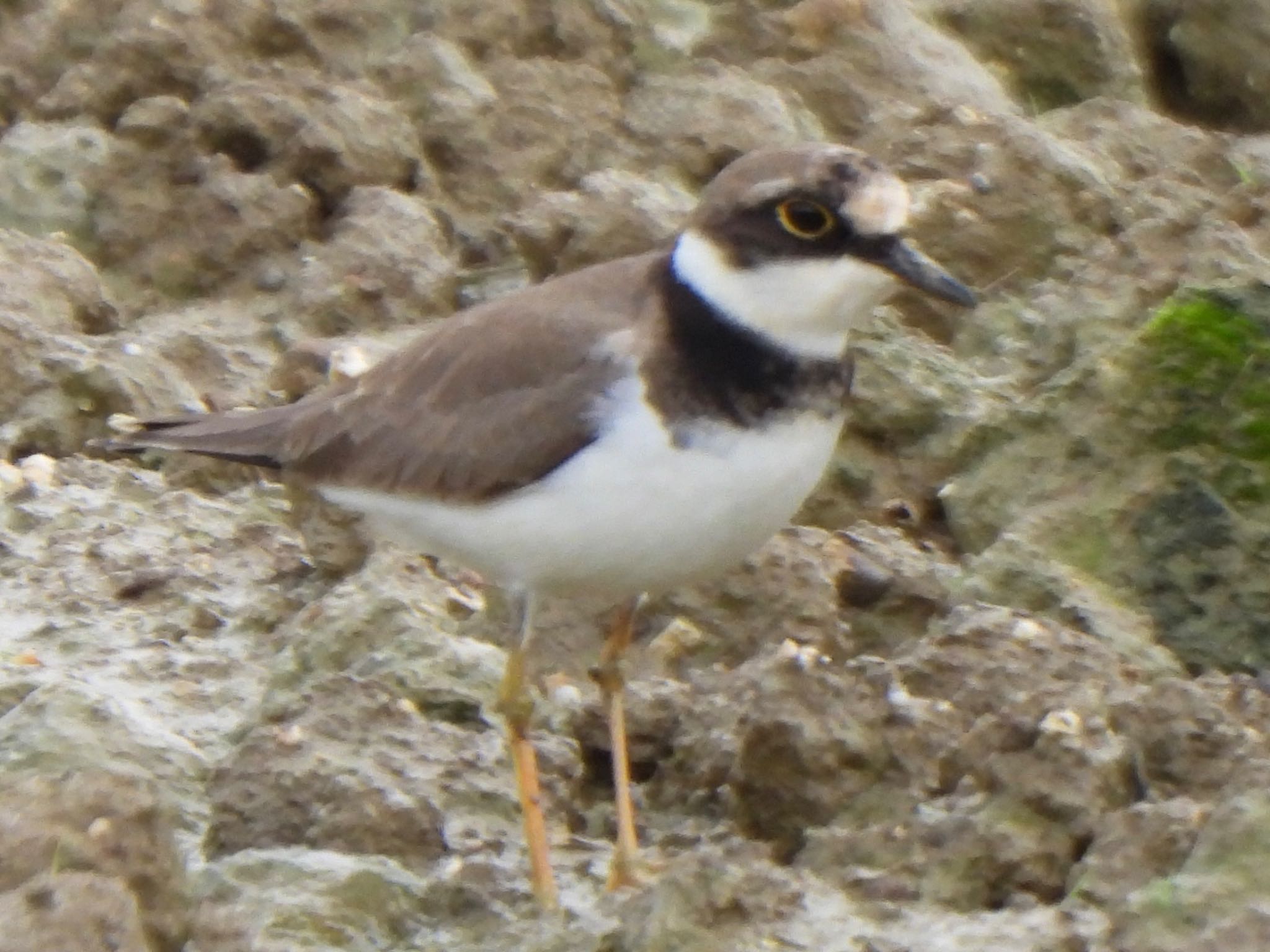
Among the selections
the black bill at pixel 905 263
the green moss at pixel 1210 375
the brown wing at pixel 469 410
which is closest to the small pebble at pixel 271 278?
the brown wing at pixel 469 410

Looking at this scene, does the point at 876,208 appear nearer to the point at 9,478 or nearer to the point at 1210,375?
the point at 1210,375

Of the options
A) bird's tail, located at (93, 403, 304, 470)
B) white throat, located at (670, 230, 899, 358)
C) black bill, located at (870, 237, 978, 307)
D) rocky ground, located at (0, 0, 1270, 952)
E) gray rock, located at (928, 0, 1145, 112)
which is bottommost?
gray rock, located at (928, 0, 1145, 112)

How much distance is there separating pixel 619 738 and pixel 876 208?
137 cm

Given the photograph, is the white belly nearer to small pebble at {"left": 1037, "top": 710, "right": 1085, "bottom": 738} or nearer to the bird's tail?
small pebble at {"left": 1037, "top": 710, "right": 1085, "bottom": 738}

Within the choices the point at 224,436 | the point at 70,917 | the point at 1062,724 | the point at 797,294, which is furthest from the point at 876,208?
the point at 70,917

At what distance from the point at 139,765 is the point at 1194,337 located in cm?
290

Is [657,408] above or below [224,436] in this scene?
above

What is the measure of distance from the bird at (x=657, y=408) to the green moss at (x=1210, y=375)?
110 centimetres

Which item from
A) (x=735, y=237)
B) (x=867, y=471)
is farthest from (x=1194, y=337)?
(x=735, y=237)

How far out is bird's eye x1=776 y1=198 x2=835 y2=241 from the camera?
5.10 m

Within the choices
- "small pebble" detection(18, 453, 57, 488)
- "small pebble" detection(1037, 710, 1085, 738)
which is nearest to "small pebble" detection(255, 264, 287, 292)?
"small pebble" detection(18, 453, 57, 488)

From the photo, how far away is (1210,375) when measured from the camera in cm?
611

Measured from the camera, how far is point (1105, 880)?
4414mm

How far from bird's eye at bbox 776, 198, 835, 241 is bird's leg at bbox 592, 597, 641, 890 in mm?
1049
